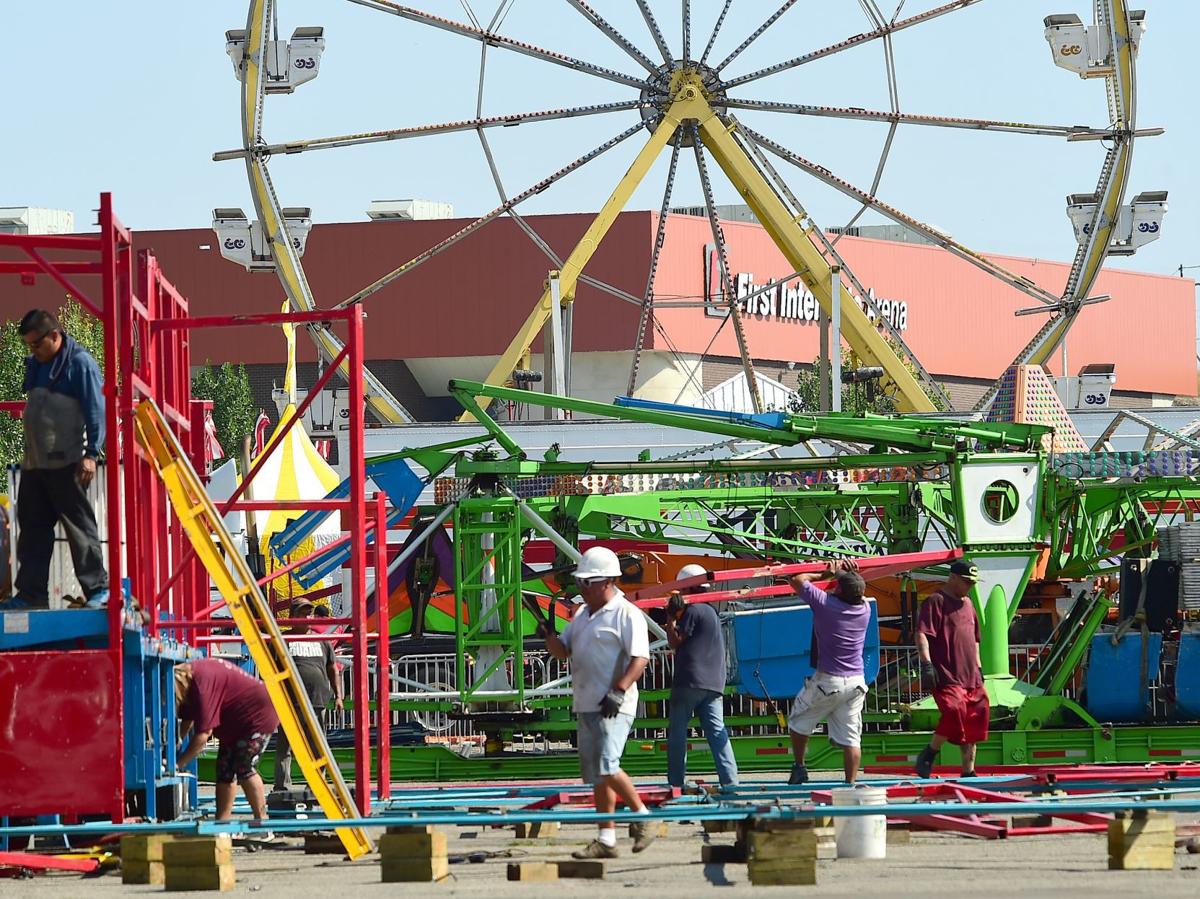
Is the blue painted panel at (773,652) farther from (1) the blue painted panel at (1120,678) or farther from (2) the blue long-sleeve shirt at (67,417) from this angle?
(2) the blue long-sleeve shirt at (67,417)

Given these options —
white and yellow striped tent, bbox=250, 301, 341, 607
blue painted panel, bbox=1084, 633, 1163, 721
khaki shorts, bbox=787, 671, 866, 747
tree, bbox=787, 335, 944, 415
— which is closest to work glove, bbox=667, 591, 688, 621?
khaki shorts, bbox=787, 671, 866, 747

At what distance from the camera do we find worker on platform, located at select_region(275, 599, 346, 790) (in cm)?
1538

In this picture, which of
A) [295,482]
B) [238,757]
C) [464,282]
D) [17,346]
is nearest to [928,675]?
[238,757]

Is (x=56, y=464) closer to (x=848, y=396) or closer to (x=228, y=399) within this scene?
(x=848, y=396)

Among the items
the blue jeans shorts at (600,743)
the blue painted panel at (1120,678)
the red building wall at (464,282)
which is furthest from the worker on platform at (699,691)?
the red building wall at (464,282)

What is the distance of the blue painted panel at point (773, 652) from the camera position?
17734 mm

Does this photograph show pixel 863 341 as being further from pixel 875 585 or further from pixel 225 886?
pixel 225 886

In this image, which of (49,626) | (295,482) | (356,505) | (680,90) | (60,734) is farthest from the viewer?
(680,90)

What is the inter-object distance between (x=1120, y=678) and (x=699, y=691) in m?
5.26

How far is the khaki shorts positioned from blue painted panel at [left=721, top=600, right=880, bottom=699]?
302cm

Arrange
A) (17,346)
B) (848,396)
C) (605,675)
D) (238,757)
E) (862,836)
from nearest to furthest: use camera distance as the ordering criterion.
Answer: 1. (862,836)
2. (605,675)
3. (238,757)
4. (848,396)
5. (17,346)

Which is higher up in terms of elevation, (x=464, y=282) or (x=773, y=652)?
(x=464, y=282)

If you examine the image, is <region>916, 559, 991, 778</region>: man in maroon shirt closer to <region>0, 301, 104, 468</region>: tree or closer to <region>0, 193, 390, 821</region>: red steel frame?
<region>0, 193, 390, 821</region>: red steel frame

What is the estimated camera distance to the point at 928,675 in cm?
1484
